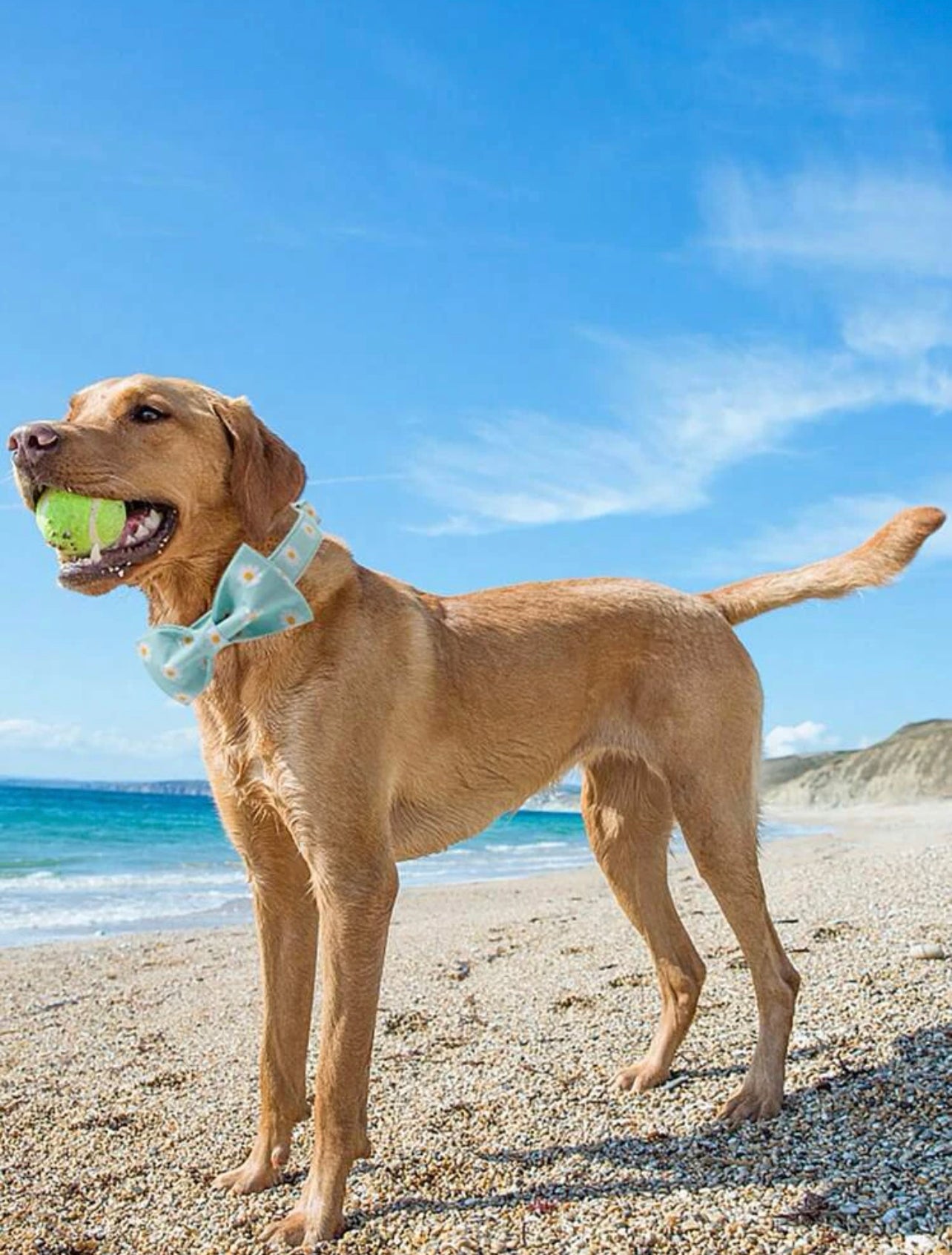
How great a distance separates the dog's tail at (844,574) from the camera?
4.84 meters

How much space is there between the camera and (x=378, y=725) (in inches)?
153

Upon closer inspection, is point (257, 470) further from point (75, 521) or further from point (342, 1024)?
point (342, 1024)

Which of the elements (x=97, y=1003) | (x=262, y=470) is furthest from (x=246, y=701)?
(x=97, y=1003)

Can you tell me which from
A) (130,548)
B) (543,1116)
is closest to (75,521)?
(130,548)

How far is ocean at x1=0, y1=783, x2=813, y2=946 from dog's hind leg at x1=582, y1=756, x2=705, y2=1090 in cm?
888

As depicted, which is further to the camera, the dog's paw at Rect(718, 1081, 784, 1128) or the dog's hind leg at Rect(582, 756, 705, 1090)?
the dog's hind leg at Rect(582, 756, 705, 1090)

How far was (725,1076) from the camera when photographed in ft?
15.7

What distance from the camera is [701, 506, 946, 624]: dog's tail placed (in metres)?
4.84

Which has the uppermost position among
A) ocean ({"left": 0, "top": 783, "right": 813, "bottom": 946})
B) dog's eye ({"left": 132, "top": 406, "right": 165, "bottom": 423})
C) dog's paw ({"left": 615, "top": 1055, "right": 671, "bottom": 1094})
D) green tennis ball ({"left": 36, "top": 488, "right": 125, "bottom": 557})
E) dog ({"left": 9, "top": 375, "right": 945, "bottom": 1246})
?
dog's eye ({"left": 132, "top": 406, "right": 165, "bottom": 423})

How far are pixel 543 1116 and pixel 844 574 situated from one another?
2.73m

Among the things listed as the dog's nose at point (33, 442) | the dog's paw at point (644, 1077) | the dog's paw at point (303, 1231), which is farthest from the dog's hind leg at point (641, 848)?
the dog's nose at point (33, 442)

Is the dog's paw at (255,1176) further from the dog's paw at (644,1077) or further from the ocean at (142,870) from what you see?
the ocean at (142,870)

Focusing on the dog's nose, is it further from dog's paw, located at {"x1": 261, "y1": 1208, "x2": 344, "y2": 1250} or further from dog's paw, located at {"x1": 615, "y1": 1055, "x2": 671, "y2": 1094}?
dog's paw, located at {"x1": 615, "y1": 1055, "x2": 671, "y2": 1094}

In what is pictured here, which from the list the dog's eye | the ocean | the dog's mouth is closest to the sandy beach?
the dog's mouth
